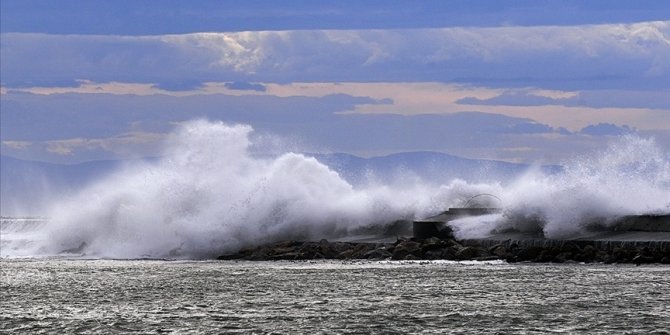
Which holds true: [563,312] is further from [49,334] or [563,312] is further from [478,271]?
[478,271]

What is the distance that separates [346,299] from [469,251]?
11977 millimetres

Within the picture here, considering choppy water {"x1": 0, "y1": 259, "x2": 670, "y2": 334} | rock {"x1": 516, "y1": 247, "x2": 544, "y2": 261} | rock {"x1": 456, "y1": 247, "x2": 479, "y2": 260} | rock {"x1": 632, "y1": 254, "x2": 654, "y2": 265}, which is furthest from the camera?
rock {"x1": 456, "y1": 247, "x2": 479, "y2": 260}

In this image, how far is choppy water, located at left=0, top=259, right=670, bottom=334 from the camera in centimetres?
1827

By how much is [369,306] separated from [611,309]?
3.85 meters

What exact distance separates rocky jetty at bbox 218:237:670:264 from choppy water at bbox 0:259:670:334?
5.24 ft

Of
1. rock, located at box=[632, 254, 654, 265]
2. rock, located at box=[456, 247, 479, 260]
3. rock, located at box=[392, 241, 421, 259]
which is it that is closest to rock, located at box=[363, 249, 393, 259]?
rock, located at box=[392, 241, 421, 259]

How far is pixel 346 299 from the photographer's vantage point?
22297mm

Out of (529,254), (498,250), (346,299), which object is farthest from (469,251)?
(346,299)

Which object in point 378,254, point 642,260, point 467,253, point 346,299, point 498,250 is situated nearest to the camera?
point 346,299

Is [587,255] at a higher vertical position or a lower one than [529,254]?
lower

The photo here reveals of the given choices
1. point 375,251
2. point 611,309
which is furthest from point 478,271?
point 611,309

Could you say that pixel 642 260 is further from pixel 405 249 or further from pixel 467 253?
pixel 405 249

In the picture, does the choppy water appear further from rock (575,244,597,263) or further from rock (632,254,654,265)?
rock (575,244,597,263)

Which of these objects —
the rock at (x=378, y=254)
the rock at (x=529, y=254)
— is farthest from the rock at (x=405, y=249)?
the rock at (x=529, y=254)
